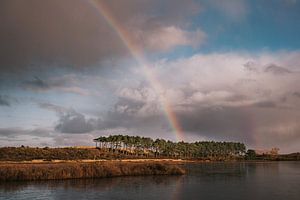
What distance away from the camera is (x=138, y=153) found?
18562 centimetres

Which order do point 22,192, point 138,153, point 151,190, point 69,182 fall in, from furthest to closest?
point 138,153 → point 69,182 → point 151,190 → point 22,192

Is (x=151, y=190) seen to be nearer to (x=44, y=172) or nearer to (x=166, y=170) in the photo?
(x=44, y=172)

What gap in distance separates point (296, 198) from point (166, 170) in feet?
105

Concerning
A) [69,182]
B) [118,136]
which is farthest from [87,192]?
[118,136]

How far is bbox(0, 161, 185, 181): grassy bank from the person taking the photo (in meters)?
50.6

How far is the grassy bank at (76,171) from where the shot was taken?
50.6 m

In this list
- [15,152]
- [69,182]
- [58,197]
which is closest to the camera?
[58,197]

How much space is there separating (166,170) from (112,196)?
29.6 meters

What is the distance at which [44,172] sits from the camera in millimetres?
52375

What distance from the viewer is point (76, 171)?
181 feet

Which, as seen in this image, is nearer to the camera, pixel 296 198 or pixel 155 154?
pixel 296 198

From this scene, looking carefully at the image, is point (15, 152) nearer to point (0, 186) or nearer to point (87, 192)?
point (0, 186)

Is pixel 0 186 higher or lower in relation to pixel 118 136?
lower

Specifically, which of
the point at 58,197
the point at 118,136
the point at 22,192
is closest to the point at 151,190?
the point at 58,197
